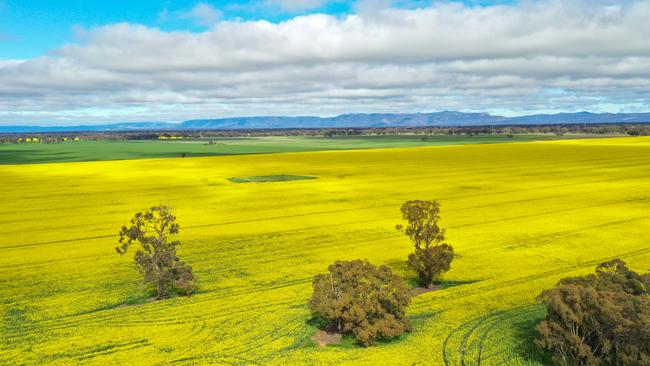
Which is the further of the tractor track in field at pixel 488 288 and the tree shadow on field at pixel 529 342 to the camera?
the tractor track in field at pixel 488 288

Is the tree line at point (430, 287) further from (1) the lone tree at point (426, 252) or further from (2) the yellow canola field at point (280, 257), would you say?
(2) the yellow canola field at point (280, 257)

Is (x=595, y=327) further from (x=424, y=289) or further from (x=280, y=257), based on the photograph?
(x=280, y=257)

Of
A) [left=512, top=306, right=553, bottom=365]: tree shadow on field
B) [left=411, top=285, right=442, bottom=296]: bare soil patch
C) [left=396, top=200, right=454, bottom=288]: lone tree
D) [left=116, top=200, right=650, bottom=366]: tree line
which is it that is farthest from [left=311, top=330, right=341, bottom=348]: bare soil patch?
[left=396, top=200, right=454, bottom=288]: lone tree

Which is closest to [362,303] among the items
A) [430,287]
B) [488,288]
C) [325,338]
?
[325,338]

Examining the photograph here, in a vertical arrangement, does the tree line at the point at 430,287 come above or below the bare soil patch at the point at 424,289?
above

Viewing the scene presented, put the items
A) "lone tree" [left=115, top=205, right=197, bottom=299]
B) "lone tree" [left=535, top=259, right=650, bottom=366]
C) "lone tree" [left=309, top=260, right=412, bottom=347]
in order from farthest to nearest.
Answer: "lone tree" [left=115, top=205, right=197, bottom=299], "lone tree" [left=309, top=260, right=412, bottom=347], "lone tree" [left=535, top=259, right=650, bottom=366]

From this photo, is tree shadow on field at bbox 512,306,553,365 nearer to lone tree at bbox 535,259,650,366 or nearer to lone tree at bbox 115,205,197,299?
lone tree at bbox 535,259,650,366

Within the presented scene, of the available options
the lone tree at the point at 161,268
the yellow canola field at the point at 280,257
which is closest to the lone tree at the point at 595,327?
the yellow canola field at the point at 280,257
